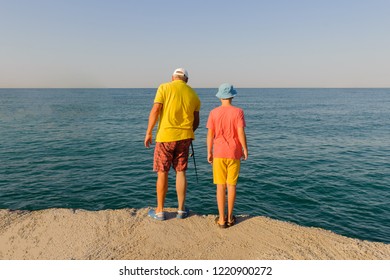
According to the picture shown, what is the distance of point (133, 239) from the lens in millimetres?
4219

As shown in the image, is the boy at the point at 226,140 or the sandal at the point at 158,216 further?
the sandal at the point at 158,216

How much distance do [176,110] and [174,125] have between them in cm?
27

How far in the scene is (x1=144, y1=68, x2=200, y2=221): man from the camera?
4.43 metres

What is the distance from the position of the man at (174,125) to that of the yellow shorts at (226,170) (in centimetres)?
63

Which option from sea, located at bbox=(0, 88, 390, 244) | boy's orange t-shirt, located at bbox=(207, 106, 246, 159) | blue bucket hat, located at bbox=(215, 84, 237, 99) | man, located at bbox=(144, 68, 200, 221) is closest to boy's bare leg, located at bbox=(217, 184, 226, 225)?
boy's orange t-shirt, located at bbox=(207, 106, 246, 159)

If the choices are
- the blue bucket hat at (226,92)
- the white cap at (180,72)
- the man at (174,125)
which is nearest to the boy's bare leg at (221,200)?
the man at (174,125)

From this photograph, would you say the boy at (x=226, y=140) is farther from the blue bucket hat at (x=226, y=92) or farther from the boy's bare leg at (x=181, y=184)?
the boy's bare leg at (x=181, y=184)

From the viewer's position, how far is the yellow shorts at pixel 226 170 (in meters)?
4.53

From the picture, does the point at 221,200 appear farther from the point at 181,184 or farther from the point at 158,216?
the point at 158,216

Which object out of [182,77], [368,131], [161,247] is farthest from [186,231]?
[368,131]

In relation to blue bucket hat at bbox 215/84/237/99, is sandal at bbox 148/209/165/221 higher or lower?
lower

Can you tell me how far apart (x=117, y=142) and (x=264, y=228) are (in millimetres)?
17270

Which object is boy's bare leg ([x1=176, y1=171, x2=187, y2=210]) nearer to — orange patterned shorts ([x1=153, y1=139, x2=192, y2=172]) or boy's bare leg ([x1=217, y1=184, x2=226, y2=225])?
orange patterned shorts ([x1=153, y1=139, x2=192, y2=172])
